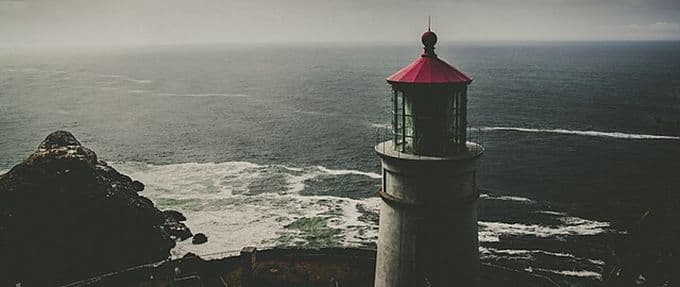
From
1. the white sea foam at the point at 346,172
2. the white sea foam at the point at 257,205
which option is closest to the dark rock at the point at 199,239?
the white sea foam at the point at 257,205

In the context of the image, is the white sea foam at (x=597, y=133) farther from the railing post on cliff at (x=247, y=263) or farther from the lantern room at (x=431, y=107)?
the lantern room at (x=431, y=107)

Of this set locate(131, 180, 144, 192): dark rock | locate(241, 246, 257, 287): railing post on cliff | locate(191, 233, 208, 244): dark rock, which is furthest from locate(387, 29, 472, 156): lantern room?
locate(131, 180, 144, 192): dark rock

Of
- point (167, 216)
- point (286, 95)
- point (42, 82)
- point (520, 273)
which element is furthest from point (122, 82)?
point (520, 273)

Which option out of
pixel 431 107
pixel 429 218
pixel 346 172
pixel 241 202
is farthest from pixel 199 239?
pixel 431 107

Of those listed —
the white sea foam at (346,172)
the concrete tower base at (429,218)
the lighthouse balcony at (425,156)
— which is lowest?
the white sea foam at (346,172)

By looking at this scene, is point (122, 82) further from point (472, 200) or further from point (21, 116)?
point (472, 200)
